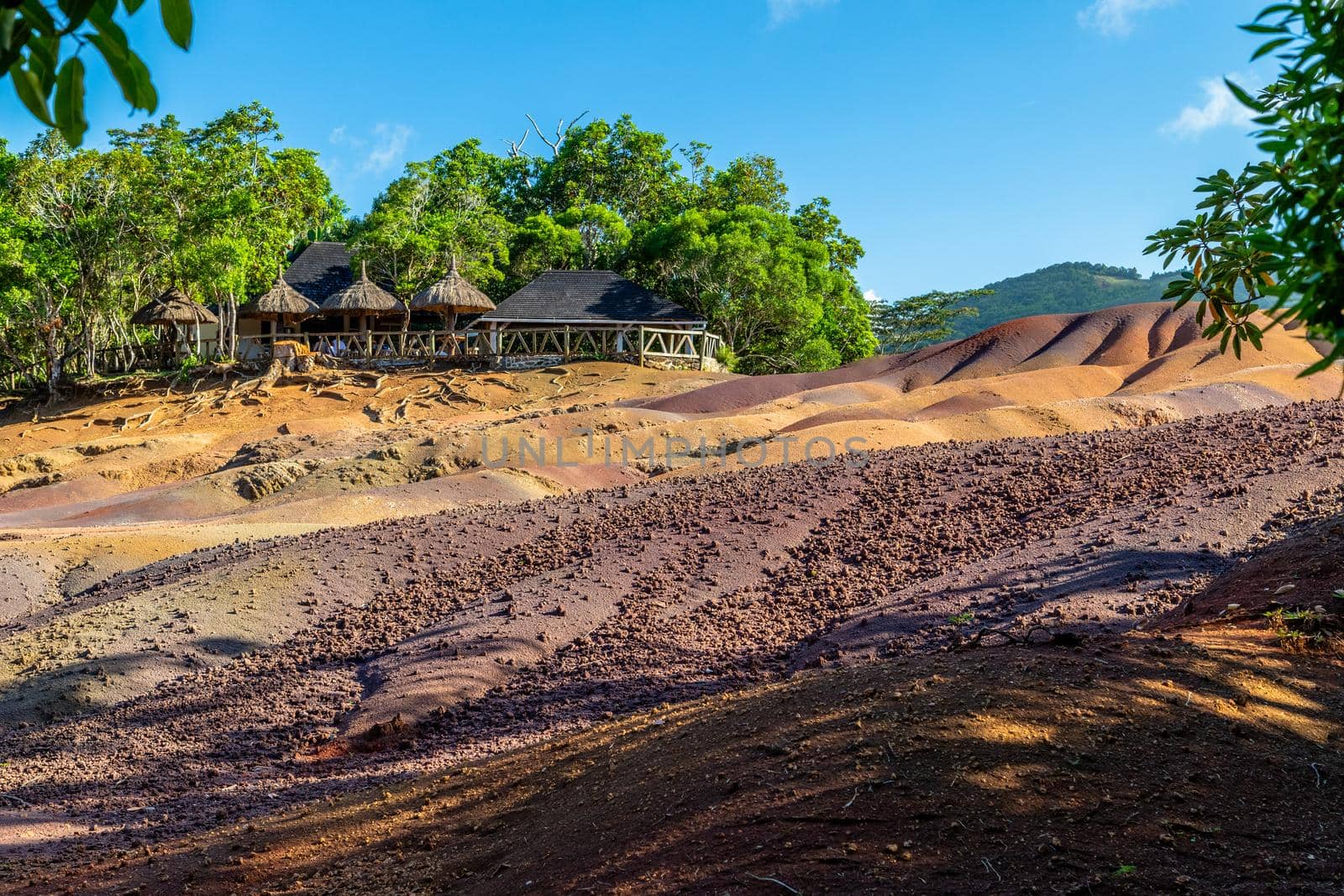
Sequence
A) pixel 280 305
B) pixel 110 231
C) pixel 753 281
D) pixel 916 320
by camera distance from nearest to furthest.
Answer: pixel 110 231, pixel 753 281, pixel 280 305, pixel 916 320

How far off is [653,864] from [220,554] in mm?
10025

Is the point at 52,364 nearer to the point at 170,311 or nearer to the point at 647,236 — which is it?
the point at 170,311

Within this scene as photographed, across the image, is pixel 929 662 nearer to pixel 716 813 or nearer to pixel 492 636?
pixel 716 813

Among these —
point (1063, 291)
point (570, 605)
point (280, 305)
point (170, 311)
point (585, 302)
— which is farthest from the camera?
point (1063, 291)

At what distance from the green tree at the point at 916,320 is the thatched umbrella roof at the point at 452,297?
84.1ft

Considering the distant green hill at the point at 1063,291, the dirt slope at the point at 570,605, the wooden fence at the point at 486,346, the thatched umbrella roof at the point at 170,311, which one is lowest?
the dirt slope at the point at 570,605

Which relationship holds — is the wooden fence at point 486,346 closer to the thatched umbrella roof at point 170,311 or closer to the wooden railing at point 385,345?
the wooden railing at point 385,345

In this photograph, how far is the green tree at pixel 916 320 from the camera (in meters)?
54.8

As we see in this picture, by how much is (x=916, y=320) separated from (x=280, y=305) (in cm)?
3374

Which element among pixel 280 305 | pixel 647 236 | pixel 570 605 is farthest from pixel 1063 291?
pixel 570 605

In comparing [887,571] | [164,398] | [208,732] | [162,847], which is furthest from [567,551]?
[164,398]

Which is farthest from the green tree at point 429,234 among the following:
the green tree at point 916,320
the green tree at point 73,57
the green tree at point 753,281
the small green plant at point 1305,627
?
the green tree at point 73,57

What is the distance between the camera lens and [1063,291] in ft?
291

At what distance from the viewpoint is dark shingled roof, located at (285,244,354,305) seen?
38312 millimetres
